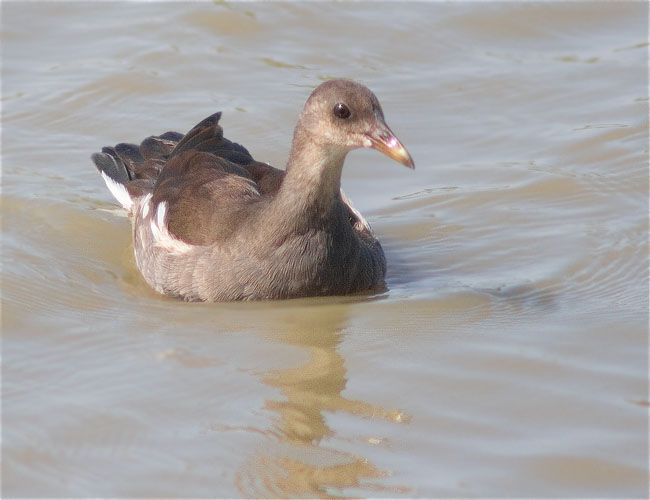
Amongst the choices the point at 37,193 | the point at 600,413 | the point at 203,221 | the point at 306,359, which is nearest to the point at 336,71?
the point at 37,193

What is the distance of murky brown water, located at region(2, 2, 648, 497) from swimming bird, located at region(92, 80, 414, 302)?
0.15m

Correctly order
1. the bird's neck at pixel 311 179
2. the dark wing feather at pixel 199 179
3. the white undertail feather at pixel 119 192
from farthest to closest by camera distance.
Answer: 1. the white undertail feather at pixel 119 192
2. the dark wing feather at pixel 199 179
3. the bird's neck at pixel 311 179

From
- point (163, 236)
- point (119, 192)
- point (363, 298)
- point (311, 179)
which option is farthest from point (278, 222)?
point (119, 192)

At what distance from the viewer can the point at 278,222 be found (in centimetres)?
652

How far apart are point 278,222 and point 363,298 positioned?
702 millimetres

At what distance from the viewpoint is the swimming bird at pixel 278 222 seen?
246 inches

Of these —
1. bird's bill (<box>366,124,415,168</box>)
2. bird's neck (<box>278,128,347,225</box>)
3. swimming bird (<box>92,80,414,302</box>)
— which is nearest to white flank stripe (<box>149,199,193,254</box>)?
swimming bird (<box>92,80,414,302</box>)

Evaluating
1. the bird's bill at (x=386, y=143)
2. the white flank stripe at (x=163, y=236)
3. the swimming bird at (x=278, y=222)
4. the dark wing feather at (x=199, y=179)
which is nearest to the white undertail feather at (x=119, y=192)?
the dark wing feather at (x=199, y=179)

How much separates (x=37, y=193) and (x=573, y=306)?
4.02m

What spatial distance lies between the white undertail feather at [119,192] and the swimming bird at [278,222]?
0.73 m

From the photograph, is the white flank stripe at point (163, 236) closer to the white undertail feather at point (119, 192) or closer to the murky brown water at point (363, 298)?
the murky brown water at point (363, 298)

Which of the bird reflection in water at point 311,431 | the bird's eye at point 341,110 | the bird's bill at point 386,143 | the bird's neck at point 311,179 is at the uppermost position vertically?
the bird's eye at point 341,110

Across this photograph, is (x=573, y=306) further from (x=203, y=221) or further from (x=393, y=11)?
(x=393, y=11)

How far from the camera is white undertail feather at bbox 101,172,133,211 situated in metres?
8.20
